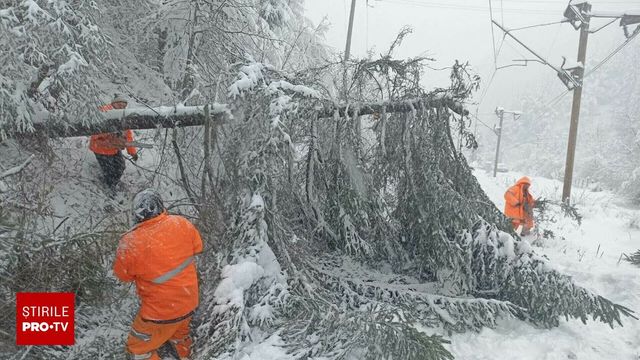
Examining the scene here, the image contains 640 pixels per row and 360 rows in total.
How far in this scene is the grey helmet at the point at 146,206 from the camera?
10.8 feet

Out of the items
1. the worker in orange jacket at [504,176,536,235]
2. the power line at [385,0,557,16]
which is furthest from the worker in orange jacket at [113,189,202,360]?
the power line at [385,0,557,16]

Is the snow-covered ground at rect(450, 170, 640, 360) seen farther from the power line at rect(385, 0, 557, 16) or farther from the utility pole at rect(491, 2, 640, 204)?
the power line at rect(385, 0, 557, 16)

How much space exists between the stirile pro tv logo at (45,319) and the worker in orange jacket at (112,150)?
2461 millimetres

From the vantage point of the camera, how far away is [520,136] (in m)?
77.8

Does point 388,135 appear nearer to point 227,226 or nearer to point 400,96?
point 400,96

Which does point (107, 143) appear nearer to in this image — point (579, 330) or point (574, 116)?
point (579, 330)

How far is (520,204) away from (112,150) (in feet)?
22.5

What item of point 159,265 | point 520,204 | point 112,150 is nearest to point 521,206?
point 520,204

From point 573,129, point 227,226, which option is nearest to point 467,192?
point 227,226

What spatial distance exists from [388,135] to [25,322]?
3834 millimetres

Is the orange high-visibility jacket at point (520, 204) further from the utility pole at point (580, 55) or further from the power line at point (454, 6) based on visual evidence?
the power line at point (454, 6)

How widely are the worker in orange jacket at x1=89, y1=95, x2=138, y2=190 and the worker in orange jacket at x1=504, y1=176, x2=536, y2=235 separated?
651cm

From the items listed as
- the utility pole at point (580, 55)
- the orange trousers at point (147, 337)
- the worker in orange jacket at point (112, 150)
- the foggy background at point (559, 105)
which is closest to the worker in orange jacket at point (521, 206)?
the foggy background at point (559, 105)

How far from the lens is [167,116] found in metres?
4.55
